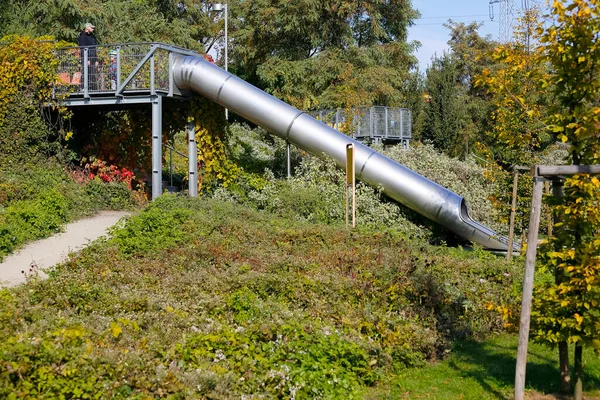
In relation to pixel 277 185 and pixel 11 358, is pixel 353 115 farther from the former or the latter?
pixel 11 358

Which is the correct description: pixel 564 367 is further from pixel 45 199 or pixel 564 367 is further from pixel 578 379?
pixel 45 199

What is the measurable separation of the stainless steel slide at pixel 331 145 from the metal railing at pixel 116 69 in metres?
0.36

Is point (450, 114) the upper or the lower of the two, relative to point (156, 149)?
upper

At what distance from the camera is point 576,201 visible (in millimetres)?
5941

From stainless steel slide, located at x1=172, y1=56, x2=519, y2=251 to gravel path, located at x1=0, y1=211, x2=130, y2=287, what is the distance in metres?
3.99

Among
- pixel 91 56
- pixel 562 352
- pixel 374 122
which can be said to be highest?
pixel 91 56

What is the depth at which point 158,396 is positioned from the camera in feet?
18.1

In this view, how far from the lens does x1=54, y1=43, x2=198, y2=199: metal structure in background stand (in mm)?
16797

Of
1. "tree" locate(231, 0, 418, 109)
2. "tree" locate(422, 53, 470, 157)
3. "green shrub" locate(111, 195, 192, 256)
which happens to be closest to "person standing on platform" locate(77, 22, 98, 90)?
"green shrub" locate(111, 195, 192, 256)

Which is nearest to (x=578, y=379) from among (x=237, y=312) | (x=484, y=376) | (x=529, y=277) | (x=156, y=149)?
(x=529, y=277)

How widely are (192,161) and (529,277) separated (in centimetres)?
1247

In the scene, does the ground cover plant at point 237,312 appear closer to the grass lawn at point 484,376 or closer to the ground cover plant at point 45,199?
→ the grass lawn at point 484,376

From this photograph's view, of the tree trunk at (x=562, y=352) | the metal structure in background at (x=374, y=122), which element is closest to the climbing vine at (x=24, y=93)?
the metal structure in background at (x=374, y=122)

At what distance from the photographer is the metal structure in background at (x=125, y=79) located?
1680 centimetres
